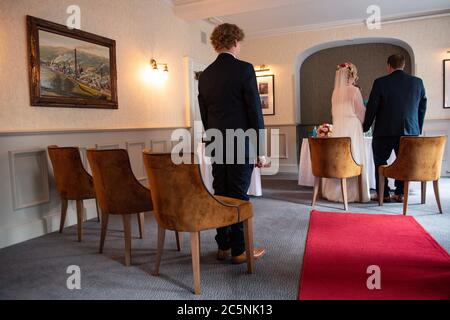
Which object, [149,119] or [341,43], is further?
[341,43]

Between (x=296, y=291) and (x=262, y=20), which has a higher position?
(x=262, y=20)

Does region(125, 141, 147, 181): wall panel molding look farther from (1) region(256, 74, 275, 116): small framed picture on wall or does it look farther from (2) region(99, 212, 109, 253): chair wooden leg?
(1) region(256, 74, 275, 116): small framed picture on wall

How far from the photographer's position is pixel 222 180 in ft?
8.12

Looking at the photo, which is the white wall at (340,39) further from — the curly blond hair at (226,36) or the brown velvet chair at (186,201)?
the brown velvet chair at (186,201)

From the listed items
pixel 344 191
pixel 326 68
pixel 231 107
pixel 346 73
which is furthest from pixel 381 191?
pixel 326 68

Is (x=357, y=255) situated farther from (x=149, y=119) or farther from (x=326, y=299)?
(x=149, y=119)

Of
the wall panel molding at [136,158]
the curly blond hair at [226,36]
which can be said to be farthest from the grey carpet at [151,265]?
the curly blond hair at [226,36]

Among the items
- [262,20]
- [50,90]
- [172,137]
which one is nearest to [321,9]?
[262,20]

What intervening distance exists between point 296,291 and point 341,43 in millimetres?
6412

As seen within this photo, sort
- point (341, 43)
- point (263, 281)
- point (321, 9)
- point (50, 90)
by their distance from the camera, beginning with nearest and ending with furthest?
point (263, 281) → point (50, 90) → point (321, 9) → point (341, 43)

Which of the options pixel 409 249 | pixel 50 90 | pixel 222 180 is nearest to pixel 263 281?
pixel 222 180

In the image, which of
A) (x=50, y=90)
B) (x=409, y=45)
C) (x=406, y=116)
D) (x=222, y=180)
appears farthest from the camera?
(x=409, y=45)

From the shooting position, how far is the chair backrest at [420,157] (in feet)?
12.1

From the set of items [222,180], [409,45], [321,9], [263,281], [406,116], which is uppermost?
[321,9]
